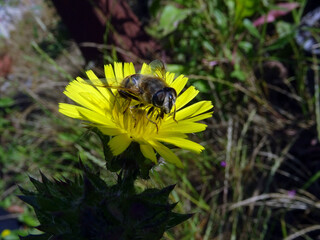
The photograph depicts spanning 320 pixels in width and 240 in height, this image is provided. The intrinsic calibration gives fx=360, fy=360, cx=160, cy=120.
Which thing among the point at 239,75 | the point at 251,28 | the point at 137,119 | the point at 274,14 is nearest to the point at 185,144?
the point at 137,119

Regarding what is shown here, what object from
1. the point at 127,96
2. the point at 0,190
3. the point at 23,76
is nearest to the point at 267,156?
the point at 127,96

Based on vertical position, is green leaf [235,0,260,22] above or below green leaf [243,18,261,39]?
above

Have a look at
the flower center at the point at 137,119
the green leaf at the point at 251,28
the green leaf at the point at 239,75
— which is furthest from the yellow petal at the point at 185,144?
the green leaf at the point at 251,28

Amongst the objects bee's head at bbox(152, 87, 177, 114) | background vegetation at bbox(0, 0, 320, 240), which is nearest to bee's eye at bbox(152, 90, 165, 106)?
bee's head at bbox(152, 87, 177, 114)

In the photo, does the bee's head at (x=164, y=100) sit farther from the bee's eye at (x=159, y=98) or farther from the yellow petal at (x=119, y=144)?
the yellow petal at (x=119, y=144)

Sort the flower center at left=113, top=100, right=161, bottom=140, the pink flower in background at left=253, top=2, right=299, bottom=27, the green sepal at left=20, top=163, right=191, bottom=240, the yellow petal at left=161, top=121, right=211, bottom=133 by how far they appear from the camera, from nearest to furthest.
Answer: the green sepal at left=20, top=163, right=191, bottom=240, the yellow petal at left=161, top=121, right=211, bottom=133, the flower center at left=113, top=100, right=161, bottom=140, the pink flower in background at left=253, top=2, right=299, bottom=27

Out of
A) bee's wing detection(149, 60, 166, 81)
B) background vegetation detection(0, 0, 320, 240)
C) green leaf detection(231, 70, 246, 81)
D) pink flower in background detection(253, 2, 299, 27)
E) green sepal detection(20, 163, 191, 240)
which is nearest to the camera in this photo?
green sepal detection(20, 163, 191, 240)

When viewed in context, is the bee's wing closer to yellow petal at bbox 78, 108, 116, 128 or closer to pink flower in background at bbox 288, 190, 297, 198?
yellow petal at bbox 78, 108, 116, 128
